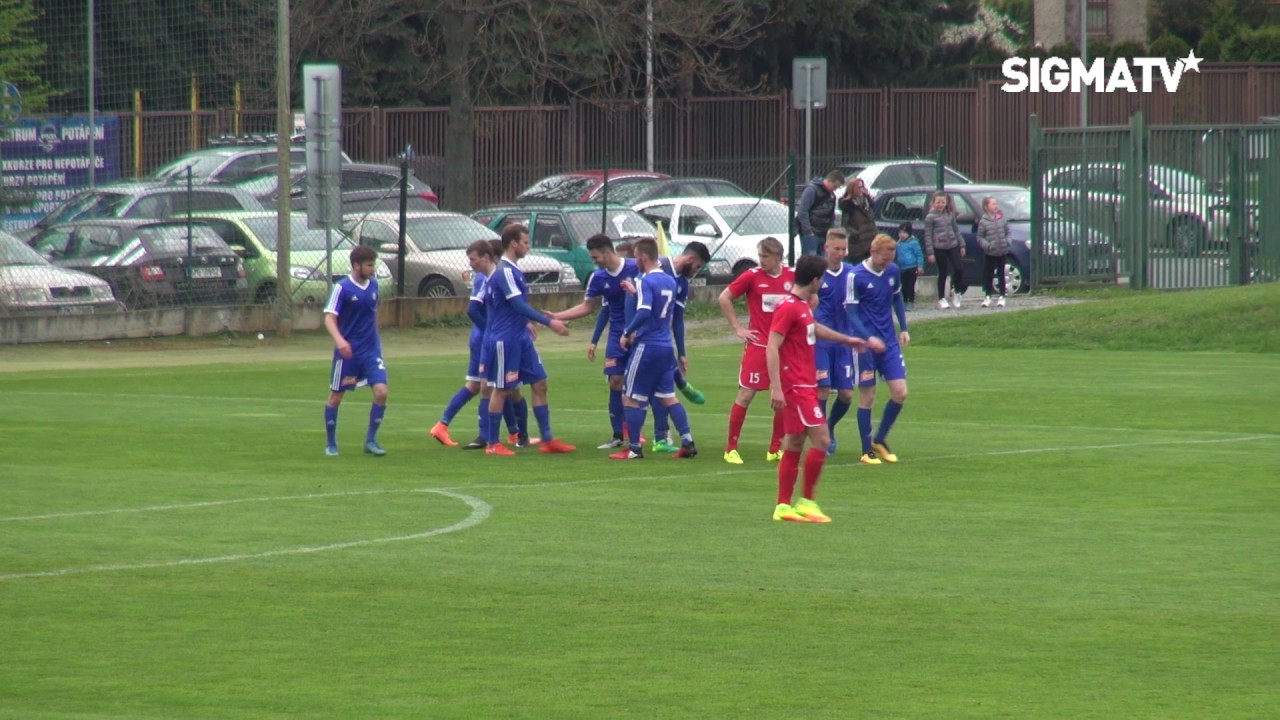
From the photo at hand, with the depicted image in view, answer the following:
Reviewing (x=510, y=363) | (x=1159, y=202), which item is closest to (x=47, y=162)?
(x=1159, y=202)

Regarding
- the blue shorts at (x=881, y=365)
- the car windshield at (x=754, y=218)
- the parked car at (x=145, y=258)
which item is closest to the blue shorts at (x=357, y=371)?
the blue shorts at (x=881, y=365)

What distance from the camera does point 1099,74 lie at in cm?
5391

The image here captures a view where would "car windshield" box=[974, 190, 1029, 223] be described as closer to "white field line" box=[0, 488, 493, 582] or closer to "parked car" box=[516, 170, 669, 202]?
"parked car" box=[516, 170, 669, 202]

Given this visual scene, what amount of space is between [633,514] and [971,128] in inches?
1553

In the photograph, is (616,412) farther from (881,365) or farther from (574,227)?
(574,227)

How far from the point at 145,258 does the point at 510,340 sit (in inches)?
535

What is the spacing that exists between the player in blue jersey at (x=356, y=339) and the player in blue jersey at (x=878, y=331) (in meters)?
3.82

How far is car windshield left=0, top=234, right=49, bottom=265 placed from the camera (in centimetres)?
2768

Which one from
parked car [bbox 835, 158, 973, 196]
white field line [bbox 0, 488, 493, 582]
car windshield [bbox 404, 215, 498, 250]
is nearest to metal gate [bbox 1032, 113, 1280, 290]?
parked car [bbox 835, 158, 973, 196]

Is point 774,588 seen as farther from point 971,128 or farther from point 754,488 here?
point 971,128

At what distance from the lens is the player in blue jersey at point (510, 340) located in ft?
53.1

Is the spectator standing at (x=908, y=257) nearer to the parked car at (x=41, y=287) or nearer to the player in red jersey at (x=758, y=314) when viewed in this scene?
the parked car at (x=41, y=287)

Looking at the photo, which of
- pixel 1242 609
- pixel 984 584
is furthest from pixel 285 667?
pixel 1242 609

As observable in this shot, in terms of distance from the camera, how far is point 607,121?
48750 millimetres
